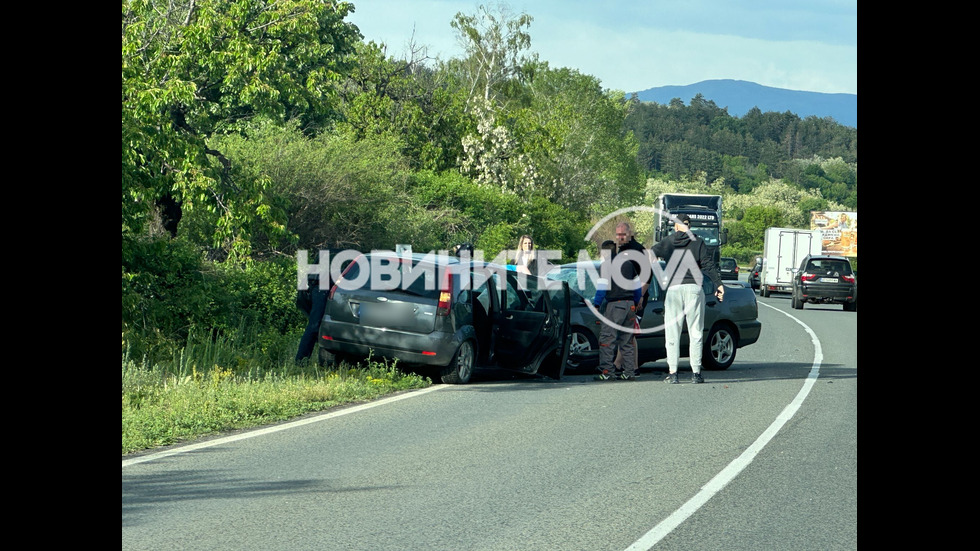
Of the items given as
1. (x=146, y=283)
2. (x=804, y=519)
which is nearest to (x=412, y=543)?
(x=804, y=519)

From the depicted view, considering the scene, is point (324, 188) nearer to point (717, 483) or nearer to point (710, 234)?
point (717, 483)

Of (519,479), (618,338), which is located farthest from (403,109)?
(519,479)

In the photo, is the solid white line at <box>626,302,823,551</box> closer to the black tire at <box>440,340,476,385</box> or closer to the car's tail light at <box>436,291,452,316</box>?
the black tire at <box>440,340,476,385</box>

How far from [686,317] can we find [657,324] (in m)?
1.22

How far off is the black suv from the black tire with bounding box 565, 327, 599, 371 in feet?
73.2

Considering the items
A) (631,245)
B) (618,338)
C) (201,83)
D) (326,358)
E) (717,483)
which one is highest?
(201,83)

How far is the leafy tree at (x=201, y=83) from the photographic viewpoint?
42.9 feet

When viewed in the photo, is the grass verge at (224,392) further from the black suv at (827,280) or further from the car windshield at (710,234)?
the car windshield at (710,234)

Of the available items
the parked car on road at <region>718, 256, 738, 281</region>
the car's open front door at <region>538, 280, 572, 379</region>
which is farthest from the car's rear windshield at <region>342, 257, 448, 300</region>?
the parked car on road at <region>718, 256, 738, 281</region>

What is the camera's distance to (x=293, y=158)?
71.6 ft

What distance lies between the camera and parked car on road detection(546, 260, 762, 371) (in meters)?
13.7

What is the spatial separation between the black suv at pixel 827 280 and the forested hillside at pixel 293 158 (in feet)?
32.3
